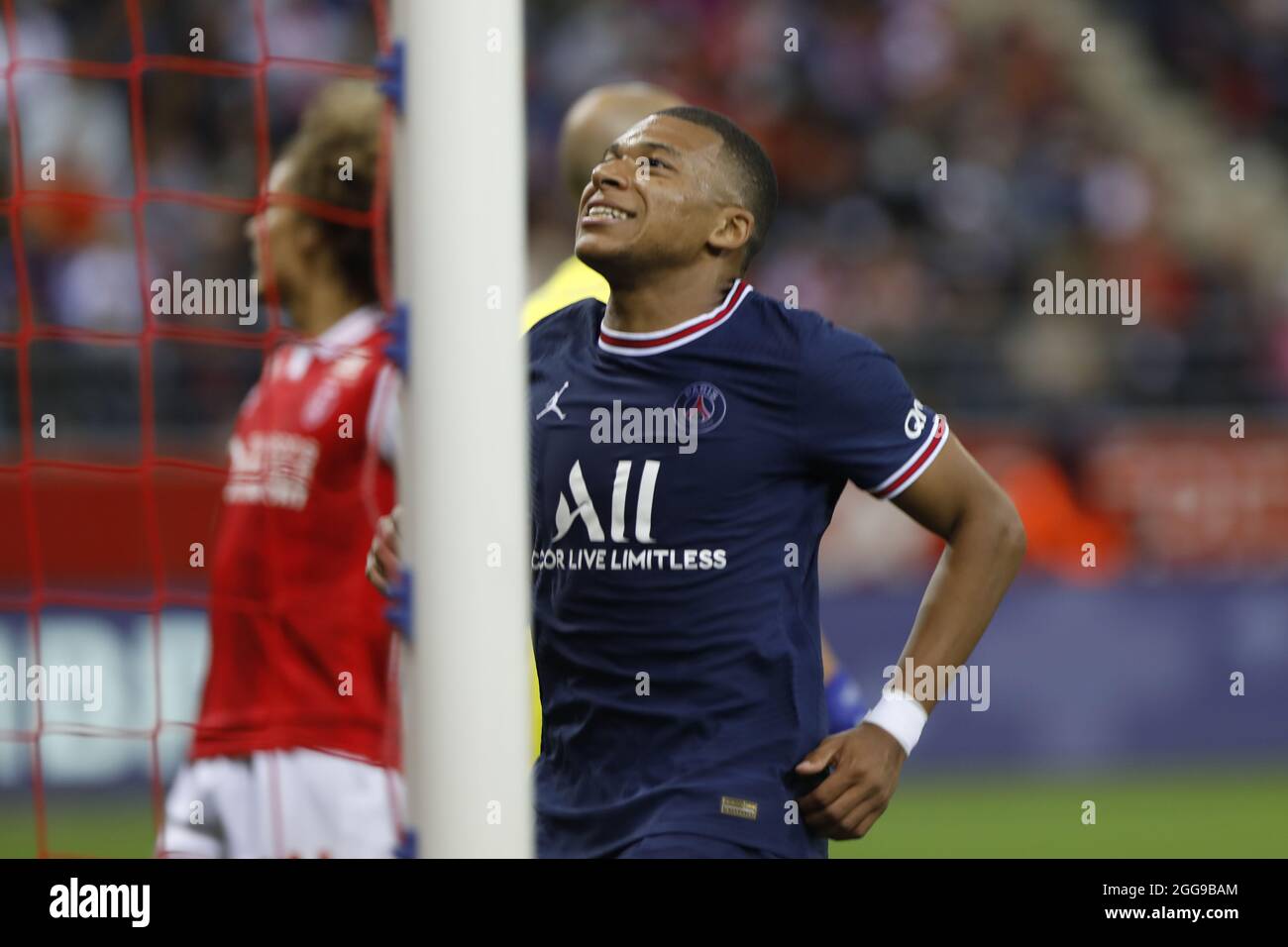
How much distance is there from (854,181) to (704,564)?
8.85m

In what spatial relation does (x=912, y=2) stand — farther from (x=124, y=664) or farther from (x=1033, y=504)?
(x=124, y=664)

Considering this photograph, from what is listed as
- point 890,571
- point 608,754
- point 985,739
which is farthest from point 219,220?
point 608,754

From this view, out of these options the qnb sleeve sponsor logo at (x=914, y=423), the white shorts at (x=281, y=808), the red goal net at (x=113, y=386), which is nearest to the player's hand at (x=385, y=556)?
the qnb sleeve sponsor logo at (x=914, y=423)

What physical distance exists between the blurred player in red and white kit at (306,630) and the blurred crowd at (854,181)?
4.26 m

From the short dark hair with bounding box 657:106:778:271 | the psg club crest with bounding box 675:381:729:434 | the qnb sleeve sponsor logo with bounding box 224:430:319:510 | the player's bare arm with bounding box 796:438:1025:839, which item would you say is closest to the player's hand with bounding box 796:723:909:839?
the player's bare arm with bounding box 796:438:1025:839

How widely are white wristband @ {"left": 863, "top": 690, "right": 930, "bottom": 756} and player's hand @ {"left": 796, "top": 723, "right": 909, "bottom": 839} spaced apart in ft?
0.04

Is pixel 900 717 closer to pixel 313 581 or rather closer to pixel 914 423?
pixel 914 423

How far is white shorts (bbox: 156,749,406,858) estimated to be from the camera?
3961 millimetres

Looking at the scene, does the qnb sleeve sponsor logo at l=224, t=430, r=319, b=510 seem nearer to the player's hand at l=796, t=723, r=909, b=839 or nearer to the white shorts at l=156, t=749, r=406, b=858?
the white shorts at l=156, t=749, r=406, b=858

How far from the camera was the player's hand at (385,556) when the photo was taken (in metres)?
2.95

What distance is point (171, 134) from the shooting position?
9836 mm

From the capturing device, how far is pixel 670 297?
3.13 metres

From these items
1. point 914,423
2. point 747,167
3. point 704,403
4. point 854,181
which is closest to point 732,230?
point 747,167

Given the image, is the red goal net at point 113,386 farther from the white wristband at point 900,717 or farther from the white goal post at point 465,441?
the white goal post at point 465,441
